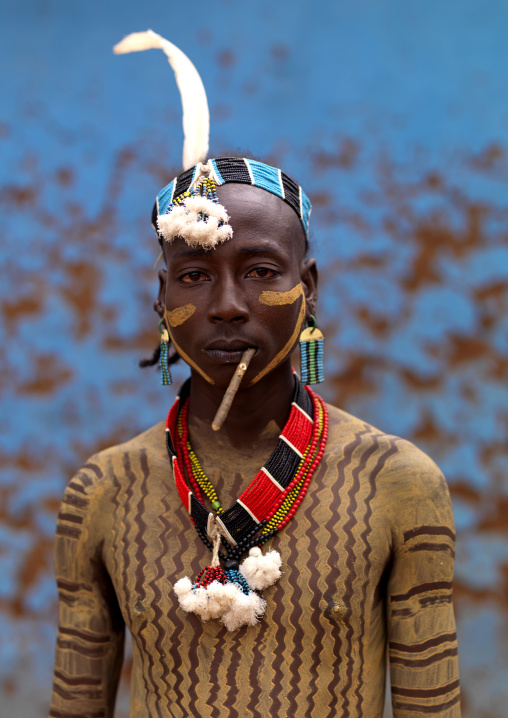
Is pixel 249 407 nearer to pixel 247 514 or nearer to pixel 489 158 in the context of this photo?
pixel 247 514

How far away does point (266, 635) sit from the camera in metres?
1.77

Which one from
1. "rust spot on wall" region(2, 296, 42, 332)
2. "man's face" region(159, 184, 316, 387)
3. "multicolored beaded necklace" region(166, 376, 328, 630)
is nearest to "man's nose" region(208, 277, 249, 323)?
"man's face" region(159, 184, 316, 387)

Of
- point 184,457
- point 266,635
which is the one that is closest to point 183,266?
point 184,457

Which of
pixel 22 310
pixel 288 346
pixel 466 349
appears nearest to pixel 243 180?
pixel 288 346

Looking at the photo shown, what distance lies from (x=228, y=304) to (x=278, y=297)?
14cm

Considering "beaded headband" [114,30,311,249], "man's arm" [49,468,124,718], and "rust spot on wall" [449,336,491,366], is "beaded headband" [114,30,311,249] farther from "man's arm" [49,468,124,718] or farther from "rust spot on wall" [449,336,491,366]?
"rust spot on wall" [449,336,491,366]

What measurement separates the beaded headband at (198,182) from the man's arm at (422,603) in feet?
2.56

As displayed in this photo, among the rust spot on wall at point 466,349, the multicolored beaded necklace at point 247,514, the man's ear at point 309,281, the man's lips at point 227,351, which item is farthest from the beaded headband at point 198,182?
the rust spot on wall at point 466,349

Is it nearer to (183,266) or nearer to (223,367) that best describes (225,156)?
(183,266)

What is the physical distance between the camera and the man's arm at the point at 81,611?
1.99m

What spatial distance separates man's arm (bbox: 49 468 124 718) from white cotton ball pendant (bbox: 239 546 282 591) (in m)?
0.45

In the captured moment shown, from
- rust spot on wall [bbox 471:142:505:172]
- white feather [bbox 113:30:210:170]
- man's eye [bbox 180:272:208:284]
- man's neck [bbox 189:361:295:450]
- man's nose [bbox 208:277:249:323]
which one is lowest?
man's neck [bbox 189:361:295:450]

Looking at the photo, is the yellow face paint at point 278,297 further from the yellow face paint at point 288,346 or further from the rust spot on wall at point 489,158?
the rust spot on wall at point 489,158

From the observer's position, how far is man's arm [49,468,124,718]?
6.52ft
